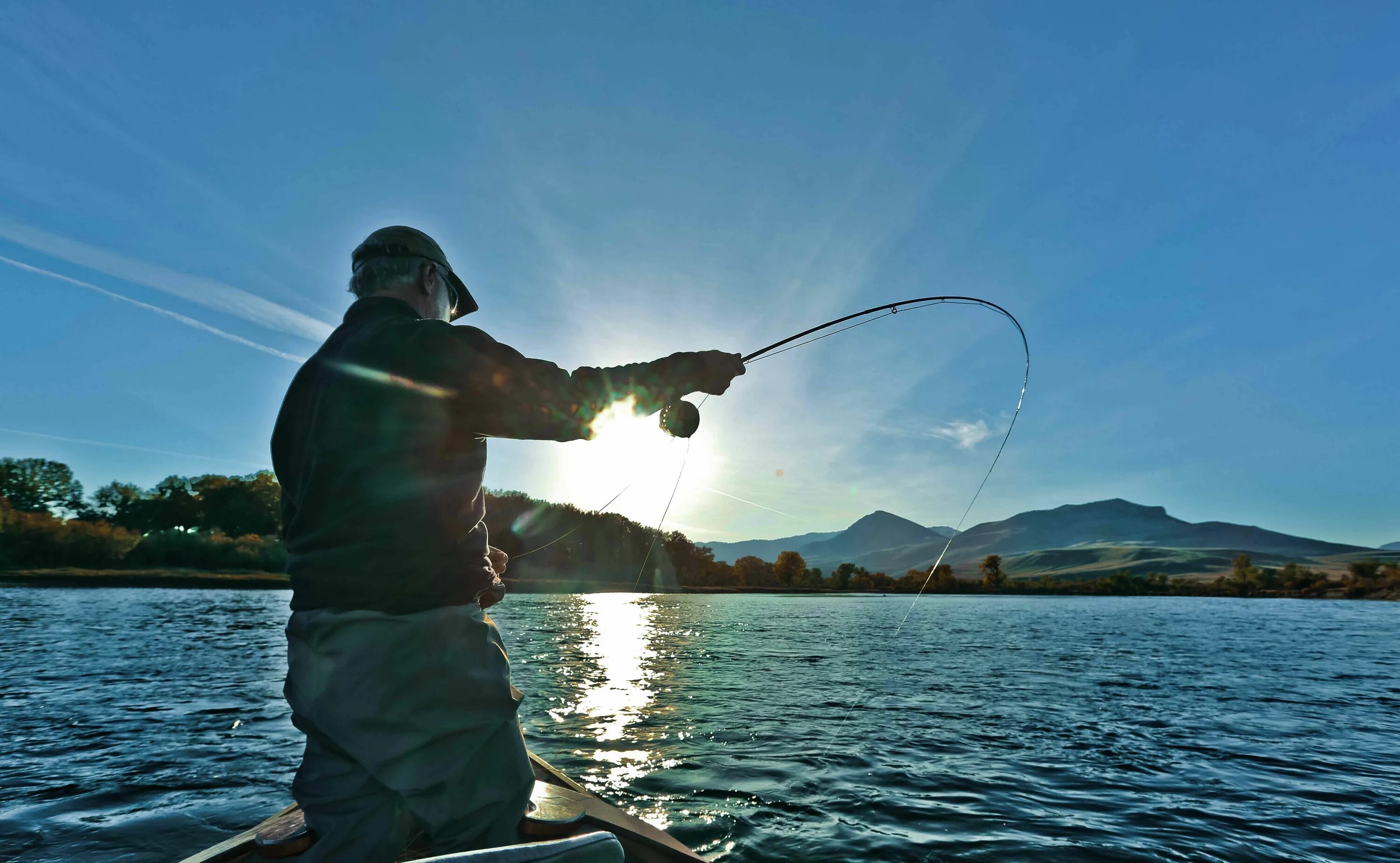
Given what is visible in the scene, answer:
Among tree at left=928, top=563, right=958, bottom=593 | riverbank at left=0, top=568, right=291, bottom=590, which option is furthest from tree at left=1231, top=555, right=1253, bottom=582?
riverbank at left=0, top=568, right=291, bottom=590

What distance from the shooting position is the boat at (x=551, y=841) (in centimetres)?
160

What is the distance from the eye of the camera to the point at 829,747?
33.3 feet

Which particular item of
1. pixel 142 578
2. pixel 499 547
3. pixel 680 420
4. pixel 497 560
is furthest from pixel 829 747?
pixel 142 578

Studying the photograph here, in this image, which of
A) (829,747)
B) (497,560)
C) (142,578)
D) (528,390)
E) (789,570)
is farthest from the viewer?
(789,570)

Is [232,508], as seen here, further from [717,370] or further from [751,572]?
[717,370]

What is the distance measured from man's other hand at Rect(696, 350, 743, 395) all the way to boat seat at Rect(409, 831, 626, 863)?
1687mm

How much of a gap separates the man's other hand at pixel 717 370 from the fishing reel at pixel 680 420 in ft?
2.28

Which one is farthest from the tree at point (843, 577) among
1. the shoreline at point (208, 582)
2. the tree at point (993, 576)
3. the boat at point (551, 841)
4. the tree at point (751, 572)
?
the boat at point (551, 841)

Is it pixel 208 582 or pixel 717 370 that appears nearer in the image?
pixel 717 370

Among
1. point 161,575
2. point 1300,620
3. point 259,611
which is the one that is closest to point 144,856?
point 259,611

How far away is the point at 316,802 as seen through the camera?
2.18 meters

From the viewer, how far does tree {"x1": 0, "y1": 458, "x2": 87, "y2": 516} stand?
105 metres

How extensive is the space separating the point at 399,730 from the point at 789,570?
155 meters

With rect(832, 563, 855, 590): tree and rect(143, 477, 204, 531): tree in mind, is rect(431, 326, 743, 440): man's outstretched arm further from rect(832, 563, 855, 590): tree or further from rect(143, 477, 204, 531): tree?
→ rect(832, 563, 855, 590): tree
